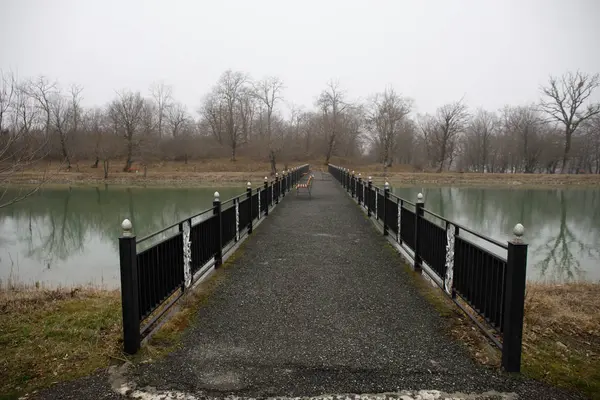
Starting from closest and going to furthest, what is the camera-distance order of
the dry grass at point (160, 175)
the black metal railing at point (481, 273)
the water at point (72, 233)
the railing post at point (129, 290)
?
the black metal railing at point (481, 273)
the railing post at point (129, 290)
the water at point (72, 233)
the dry grass at point (160, 175)

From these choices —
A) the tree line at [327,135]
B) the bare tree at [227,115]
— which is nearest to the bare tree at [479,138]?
the tree line at [327,135]

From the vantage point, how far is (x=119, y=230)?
14.8 metres

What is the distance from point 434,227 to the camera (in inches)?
209

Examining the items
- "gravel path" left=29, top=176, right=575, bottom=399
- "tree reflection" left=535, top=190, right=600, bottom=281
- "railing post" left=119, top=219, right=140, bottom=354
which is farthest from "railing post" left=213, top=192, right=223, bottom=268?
"tree reflection" left=535, top=190, right=600, bottom=281

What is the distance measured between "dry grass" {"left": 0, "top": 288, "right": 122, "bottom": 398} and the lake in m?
3.06

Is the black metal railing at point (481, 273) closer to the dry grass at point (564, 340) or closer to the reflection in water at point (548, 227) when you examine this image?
the dry grass at point (564, 340)

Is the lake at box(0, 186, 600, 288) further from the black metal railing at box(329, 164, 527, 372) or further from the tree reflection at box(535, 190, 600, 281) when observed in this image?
the black metal railing at box(329, 164, 527, 372)

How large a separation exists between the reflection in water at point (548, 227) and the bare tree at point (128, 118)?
122ft

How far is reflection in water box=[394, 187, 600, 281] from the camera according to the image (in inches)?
400

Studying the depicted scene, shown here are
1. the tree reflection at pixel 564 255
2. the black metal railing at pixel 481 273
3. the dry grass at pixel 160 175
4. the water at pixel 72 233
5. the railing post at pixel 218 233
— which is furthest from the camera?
the dry grass at pixel 160 175

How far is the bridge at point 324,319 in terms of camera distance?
3.02m

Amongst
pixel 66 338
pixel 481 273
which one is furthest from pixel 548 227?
pixel 66 338

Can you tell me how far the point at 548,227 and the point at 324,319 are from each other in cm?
1563

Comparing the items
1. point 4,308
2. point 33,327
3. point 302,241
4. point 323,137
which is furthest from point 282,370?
point 323,137
